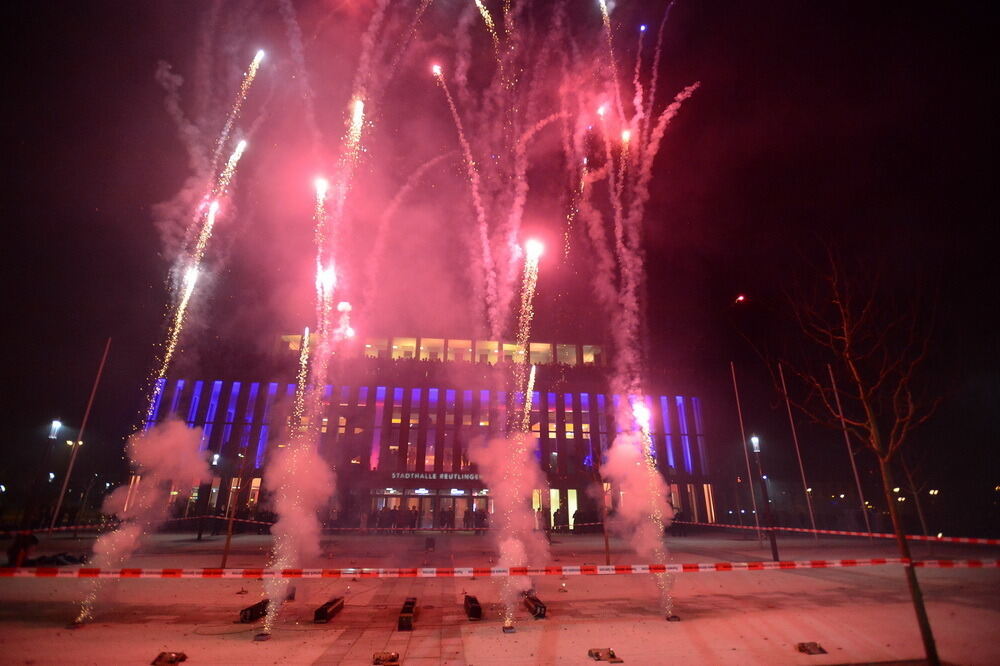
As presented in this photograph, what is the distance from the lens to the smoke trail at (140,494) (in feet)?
34.3

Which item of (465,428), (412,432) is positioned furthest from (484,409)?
(412,432)

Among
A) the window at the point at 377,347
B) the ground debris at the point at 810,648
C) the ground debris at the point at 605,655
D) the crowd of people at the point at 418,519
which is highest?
the window at the point at 377,347

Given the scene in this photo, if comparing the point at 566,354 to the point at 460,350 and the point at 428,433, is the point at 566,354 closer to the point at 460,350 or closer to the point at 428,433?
the point at 460,350

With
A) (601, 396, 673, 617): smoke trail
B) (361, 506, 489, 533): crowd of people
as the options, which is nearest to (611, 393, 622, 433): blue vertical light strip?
(361, 506, 489, 533): crowd of people

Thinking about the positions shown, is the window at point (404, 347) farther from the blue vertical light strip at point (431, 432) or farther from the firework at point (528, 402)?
the firework at point (528, 402)

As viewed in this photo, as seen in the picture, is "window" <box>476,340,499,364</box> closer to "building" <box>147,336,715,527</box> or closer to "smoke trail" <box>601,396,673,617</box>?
"building" <box>147,336,715,527</box>

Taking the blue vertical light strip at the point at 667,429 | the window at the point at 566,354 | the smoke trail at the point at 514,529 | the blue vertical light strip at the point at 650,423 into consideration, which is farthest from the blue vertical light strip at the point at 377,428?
the blue vertical light strip at the point at 667,429

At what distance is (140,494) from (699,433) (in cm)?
4295

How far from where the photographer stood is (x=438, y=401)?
1688 inches

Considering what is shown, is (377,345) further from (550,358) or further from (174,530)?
(174,530)

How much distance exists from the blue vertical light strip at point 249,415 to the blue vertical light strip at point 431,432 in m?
15.7

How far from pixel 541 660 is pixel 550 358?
41100 mm

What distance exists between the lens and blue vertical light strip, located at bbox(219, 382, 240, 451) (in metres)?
40.6

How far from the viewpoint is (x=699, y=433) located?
44.2 m
